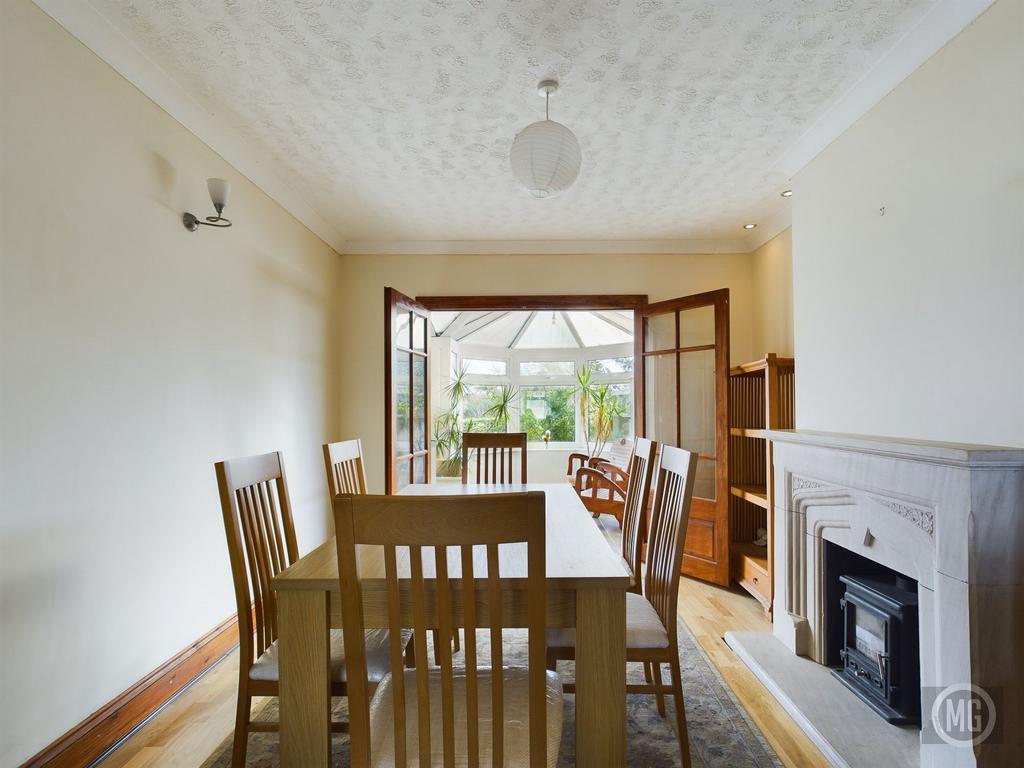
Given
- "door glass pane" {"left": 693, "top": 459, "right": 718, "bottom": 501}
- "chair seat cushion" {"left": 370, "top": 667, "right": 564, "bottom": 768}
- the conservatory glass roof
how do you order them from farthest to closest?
1. the conservatory glass roof
2. "door glass pane" {"left": 693, "top": 459, "right": 718, "bottom": 501}
3. "chair seat cushion" {"left": 370, "top": 667, "right": 564, "bottom": 768}

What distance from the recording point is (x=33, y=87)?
1.66 m

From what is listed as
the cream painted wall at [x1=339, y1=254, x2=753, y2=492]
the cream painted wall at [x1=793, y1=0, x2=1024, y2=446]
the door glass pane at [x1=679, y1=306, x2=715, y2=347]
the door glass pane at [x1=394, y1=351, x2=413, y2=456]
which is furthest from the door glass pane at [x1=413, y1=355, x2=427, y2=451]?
the cream painted wall at [x1=793, y1=0, x2=1024, y2=446]

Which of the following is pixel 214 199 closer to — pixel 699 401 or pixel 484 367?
pixel 699 401

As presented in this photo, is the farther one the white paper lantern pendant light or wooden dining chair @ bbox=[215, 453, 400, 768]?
the white paper lantern pendant light

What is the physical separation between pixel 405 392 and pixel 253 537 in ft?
7.97

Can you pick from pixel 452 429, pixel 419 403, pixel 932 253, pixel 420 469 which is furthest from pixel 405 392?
pixel 452 429

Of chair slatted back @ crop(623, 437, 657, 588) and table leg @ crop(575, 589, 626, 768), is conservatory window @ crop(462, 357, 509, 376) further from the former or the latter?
table leg @ crop(575, 589, 626, 768)

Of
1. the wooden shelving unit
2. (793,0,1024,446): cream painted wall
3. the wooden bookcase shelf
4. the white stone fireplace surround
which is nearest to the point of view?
the white stone fireplace surround

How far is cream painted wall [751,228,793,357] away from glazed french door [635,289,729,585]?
501 mm

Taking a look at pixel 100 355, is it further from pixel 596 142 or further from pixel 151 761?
pixel 596 142

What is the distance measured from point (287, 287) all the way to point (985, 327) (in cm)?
344

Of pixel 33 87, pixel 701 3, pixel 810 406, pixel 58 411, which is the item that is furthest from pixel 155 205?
pixel 810 406

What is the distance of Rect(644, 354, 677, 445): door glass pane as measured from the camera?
4.00 metres

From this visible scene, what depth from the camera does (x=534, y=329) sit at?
26.1ft
